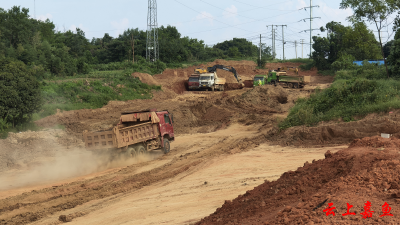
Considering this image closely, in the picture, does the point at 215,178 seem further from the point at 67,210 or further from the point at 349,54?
the point at 349,54

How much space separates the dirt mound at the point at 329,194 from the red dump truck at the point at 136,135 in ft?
29.3

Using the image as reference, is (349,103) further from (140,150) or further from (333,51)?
(333,51)

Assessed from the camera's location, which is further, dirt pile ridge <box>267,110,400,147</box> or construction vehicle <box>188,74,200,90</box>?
construction vehicle <box>188,74,200,90</box>

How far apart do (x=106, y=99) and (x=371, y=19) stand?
23024 millimetres

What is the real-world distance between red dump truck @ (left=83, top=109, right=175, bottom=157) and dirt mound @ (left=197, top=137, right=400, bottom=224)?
29.3ft

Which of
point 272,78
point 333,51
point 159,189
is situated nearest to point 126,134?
point 159,189

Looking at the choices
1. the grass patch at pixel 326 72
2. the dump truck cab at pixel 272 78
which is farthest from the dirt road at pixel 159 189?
the grass patch at pixel 326 72

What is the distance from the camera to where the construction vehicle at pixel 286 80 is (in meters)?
44.3

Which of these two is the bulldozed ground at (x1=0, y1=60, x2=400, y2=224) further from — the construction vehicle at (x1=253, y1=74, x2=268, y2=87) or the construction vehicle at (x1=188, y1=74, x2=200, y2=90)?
the construction vehicle at (x1=188, y1=74, x2=200, y2=90)

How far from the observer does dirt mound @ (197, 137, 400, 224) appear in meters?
4.69

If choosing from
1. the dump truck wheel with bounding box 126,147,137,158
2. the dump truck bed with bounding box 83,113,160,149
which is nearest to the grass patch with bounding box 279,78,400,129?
the dump truck bed with bounding box 83,113,160,149

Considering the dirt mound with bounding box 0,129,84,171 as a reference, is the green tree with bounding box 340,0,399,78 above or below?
above

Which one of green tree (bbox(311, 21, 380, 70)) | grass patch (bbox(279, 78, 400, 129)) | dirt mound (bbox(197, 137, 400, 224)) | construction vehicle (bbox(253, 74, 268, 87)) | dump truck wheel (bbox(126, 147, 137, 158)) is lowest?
dump truck wheel (bbox(126, 147, 137, 158))

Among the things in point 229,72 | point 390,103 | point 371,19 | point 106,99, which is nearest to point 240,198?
point 390,103
